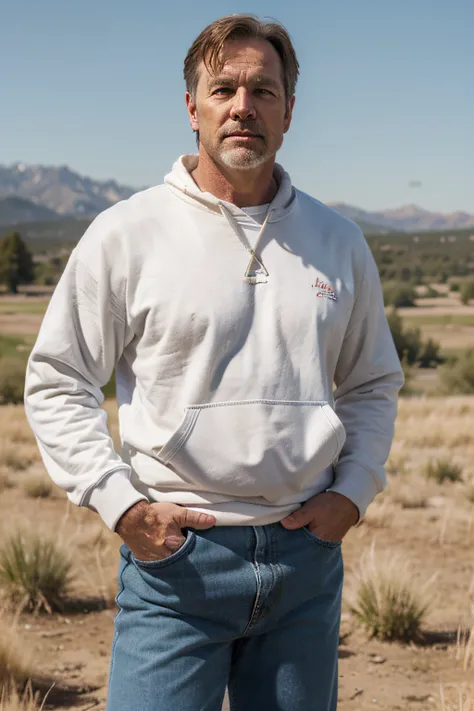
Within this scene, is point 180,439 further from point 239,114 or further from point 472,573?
point 472,573

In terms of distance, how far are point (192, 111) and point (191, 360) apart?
2.42 feet

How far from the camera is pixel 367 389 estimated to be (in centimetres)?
262

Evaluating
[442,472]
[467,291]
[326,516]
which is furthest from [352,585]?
[467,291]

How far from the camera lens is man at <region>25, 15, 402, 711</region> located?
2.20 meters

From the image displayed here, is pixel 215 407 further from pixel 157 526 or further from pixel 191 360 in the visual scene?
pixel 157 526

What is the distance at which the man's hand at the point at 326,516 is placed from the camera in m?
2.28

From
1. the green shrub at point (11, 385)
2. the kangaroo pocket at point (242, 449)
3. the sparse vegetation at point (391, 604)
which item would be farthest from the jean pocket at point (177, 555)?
the green shrub at point (11, 385)

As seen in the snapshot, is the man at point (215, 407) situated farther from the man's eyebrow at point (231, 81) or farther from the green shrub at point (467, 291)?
the green shrub at point (467, 291)

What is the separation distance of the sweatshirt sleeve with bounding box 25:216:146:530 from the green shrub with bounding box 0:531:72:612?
12.4ft

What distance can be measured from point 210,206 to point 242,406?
0.52m

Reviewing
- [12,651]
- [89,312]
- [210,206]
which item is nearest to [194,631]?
[89,312]

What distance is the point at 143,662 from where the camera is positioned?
220 centimetres

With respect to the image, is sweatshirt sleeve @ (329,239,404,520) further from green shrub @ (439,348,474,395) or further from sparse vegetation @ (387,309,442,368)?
sparse vegetation @ (387,309,442,368)

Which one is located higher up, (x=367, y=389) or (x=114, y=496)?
(x=367, y=389)
